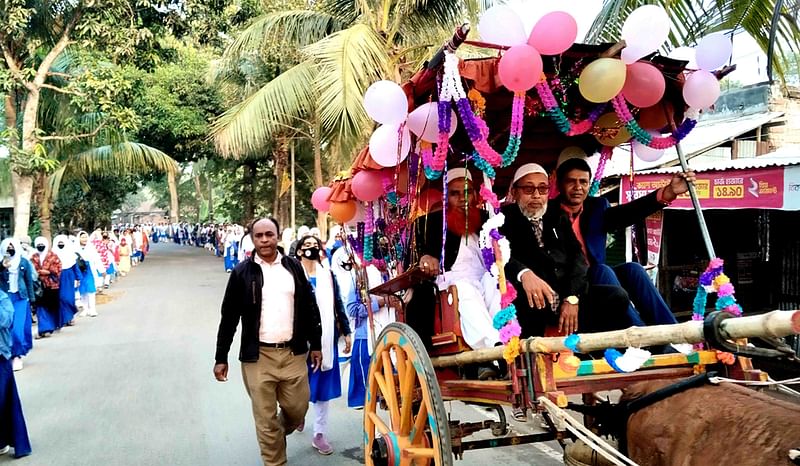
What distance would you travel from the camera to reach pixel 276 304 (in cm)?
481

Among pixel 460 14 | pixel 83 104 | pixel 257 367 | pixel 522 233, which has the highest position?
pixel 460 14

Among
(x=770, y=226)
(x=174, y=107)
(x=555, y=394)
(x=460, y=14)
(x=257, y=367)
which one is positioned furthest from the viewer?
(x=174, y=107)

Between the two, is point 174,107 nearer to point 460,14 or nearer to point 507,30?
point 460,14

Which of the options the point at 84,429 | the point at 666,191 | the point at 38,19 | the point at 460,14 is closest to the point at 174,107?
the point at 38,19

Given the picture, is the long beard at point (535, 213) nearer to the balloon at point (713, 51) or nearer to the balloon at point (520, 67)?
the balloon at point (520, 67)

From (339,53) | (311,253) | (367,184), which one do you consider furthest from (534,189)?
(339,53)

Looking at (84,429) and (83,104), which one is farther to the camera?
(83,104)

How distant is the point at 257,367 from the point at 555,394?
2.61 meters

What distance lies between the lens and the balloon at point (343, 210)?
203 inches

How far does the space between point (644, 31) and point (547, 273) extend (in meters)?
1.28

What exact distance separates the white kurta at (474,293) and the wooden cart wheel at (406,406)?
0.32 meters

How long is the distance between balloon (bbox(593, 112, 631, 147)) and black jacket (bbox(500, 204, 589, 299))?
0.63 metres

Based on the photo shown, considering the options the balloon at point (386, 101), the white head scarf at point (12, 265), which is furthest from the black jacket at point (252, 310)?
the white head scarf at point (12, 265)

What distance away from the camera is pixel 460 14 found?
12.4m
